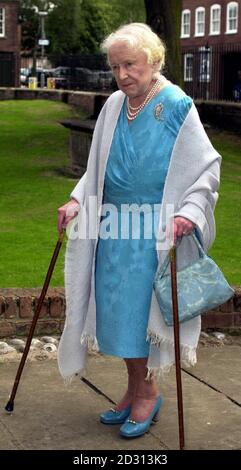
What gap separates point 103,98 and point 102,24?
59.3 metres

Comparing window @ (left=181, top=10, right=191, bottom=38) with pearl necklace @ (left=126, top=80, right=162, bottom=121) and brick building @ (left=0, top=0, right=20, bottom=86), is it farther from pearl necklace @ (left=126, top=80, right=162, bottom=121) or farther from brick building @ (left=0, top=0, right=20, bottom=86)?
pearl necklace @ (left=126, top=80, right=162, bottom=121)

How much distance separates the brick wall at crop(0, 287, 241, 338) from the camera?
6445 millimetres

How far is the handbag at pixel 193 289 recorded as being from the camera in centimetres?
461

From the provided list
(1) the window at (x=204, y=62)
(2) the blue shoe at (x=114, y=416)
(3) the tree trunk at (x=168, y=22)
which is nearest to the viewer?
(2) the blue shoe at (x=114, y=416)

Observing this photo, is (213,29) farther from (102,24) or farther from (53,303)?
(53,303)

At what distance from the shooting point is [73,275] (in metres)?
4.90

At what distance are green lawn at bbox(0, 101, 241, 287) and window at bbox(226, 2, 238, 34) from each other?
34.5 meters

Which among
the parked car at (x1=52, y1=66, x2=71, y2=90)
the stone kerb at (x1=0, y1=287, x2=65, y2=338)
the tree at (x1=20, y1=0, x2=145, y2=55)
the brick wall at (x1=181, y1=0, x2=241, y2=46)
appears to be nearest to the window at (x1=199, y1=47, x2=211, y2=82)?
the parked car at (x1=52, y1=66, x2=71, y2=90)

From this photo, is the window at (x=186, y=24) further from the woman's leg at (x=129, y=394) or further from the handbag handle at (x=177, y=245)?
the handbag handle at (x=177, y=245)

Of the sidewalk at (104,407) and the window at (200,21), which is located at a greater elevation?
the window at (200,21)

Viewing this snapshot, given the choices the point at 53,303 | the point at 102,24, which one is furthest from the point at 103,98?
the point at 102,24

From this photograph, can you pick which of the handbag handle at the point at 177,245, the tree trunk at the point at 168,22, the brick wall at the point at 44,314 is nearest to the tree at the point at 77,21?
the tree trunk at the point at 168,22

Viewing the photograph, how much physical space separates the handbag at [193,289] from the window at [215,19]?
189ft
